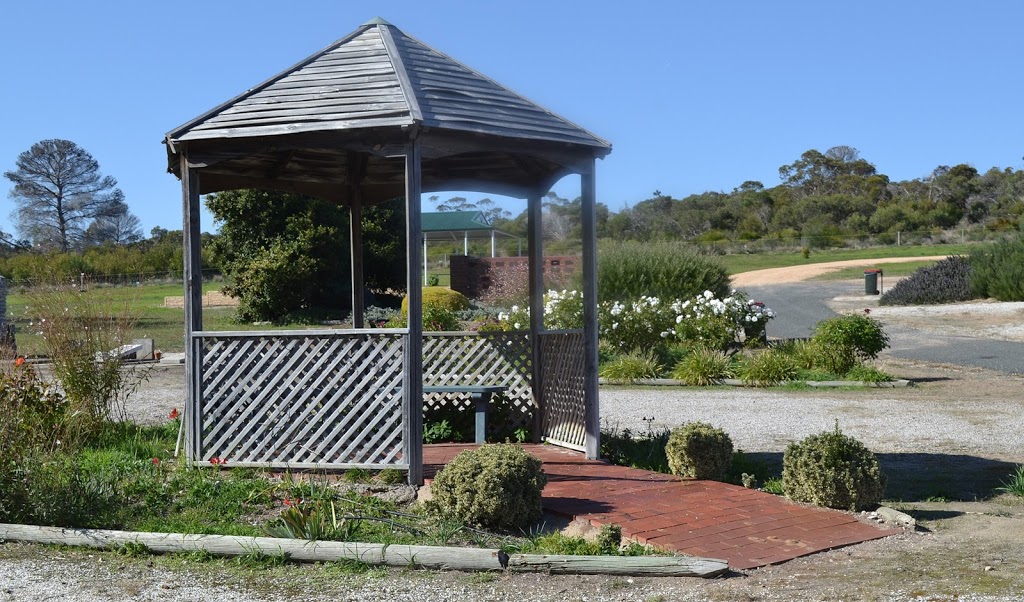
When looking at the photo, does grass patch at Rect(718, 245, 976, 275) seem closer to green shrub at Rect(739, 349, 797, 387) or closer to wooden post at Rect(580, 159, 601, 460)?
green shrub at Rect(739, 349, 797, 387)

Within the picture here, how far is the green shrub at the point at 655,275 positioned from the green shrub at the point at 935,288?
39.0 ft

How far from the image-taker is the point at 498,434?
353 inches

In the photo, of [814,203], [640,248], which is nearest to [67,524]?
[640,248]

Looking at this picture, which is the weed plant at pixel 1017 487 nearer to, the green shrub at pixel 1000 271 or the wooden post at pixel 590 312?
the wooden post at pixel 590 312

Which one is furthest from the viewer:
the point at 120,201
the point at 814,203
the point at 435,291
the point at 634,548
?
the point at 120,201

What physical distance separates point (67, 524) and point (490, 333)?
4.46 meters

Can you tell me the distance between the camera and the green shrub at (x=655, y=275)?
19719 millimetres

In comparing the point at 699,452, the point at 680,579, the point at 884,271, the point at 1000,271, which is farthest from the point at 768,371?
the point at 884,271

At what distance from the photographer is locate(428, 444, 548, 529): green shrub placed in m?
5.58

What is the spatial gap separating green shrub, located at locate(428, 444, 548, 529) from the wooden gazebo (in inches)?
39.0

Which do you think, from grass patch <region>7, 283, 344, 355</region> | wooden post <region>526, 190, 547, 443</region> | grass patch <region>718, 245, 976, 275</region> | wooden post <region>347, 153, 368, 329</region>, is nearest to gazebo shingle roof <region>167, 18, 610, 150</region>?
wooden post <region>526, 190, 547, 443</region>

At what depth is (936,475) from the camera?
8117mm

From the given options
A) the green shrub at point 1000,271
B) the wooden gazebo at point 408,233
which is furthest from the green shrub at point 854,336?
the green shrub at point 1000,271

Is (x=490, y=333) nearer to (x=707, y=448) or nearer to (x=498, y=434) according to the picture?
(x=498, y=434)
